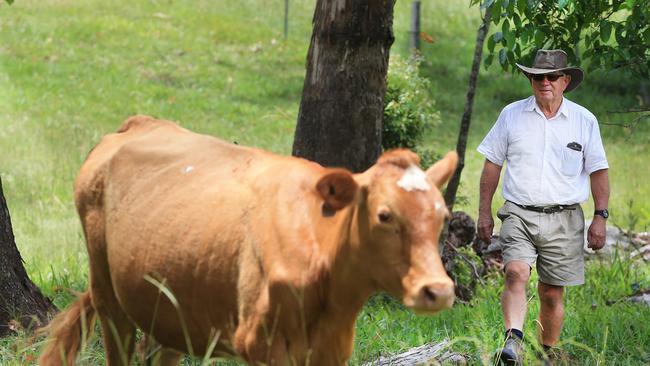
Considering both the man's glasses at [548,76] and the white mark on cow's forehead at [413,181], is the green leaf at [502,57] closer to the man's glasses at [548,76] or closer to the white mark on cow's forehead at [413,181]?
the man's glasses at [548,76]

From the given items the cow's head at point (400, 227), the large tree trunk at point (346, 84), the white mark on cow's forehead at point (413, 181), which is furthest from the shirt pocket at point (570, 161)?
the white mark on cow's forehead at point (413, 181)

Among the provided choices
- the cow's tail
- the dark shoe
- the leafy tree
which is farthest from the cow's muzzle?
the leafy tree

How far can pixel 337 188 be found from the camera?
4.31 meters

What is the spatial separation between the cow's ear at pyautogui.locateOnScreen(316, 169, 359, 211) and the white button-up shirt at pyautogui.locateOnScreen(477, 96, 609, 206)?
8.79 feet

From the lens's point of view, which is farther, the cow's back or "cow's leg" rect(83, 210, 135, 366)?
"cow's leg" rect(83, 210, 135, 366)

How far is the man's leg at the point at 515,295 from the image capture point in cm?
668

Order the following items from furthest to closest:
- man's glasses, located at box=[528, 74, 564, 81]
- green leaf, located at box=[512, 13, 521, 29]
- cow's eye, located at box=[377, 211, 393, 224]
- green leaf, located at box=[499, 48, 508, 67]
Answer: green leaf, located at box=[499, 48, 508, 67] < green leaf, located at box=[512, 13, 521, 29] < man's glasses, located at box=[528, 74, 564, 81] < cow's eye, located at box=[377, 211, 393, 224]

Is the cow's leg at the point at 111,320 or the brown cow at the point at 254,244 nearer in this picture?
the brown cow at the point at 254,244

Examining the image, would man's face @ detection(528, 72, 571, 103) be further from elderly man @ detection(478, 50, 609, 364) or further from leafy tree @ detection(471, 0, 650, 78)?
leafy tree @ detection(471, 0, 650, 78)

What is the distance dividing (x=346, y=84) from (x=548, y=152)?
2.08 meters

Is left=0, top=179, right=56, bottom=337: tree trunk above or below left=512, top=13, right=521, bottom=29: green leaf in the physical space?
below

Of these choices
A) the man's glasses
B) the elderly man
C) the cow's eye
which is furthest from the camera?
the man's glasses

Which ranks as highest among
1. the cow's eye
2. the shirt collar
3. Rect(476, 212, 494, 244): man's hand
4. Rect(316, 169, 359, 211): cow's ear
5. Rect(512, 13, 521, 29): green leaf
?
Rect(512, 13, 521, 29): green leaf

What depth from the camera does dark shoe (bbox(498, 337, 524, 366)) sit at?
20.3 ft
